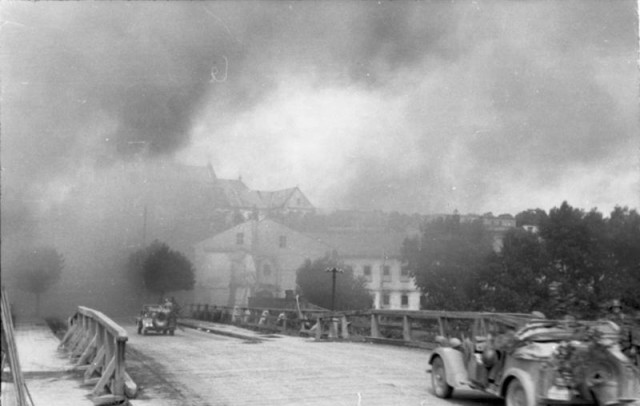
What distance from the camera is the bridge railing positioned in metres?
8.55

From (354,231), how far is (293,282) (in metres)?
13.3

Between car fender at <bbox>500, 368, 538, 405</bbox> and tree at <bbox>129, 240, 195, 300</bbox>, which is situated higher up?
tree at <bbox>129, 240, 195, 300</bbox>

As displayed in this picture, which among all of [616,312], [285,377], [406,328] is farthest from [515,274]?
[616,312]

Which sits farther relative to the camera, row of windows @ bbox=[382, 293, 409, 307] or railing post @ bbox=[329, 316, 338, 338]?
row of windows @ bbox=[382, 293, 409, 307]

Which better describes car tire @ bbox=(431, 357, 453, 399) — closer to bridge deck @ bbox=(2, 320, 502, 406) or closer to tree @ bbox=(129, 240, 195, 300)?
bridge deck @ bbox=(2, 320, 502, 406)

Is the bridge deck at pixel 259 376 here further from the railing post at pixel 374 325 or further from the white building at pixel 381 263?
the white building at pixel 381 263

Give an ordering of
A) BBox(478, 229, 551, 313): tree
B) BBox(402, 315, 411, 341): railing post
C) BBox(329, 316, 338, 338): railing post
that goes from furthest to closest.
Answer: BBox(478, 229, 551, 313): tree → BBox(329, 316, 338, 338): railing post → BBox(402, 315, 411, 341): railing post

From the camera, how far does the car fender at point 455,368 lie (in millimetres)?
8141

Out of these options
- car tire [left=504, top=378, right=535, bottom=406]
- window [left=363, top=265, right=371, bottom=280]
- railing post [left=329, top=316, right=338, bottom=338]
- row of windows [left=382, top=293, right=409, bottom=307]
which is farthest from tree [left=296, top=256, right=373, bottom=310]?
car tire [left=504, top=378, right=535, bottom=406]

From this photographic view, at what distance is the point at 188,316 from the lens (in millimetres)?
35438

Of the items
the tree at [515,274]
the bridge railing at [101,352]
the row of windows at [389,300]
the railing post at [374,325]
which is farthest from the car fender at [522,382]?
the row of windows at [389,300]

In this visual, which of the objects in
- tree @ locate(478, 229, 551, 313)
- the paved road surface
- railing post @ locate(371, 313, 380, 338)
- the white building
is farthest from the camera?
the white building

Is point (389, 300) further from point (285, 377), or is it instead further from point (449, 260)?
point (285, 377)

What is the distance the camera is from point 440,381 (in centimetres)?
854
